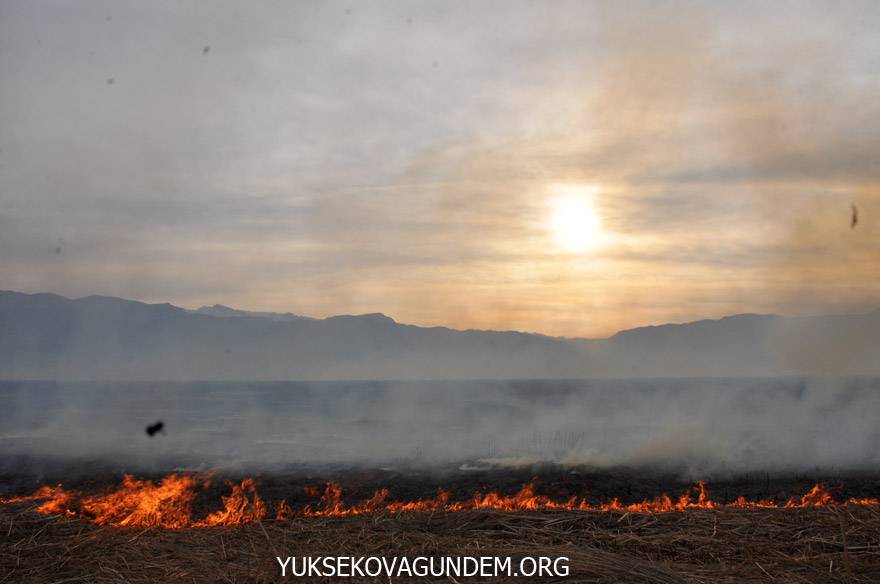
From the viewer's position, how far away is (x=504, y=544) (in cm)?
821

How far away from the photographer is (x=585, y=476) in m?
26.4

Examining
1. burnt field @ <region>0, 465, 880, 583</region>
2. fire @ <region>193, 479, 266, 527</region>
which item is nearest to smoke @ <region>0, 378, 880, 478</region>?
fire @ <region>193, 479, 266, 527</region>

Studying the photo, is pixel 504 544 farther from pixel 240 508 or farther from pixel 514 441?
pixel 514 441

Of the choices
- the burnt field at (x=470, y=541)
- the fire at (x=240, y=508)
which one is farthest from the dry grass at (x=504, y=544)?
the fire at (x=240, y=508)

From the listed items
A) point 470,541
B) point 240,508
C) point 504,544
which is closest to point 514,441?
point 240,508

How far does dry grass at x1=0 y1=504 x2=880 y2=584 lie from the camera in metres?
7.46

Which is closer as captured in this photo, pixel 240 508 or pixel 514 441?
pixel 240 508

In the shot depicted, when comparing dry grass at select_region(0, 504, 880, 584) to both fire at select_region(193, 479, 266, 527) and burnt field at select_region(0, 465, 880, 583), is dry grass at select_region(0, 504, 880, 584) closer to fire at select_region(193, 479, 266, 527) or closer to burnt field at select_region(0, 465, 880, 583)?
burnt field at select_region(0, 465, 880, 583)

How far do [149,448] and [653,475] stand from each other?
3390 centimetres

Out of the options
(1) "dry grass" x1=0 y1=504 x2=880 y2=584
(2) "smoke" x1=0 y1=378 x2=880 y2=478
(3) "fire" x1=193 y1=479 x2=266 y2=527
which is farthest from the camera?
(2) "smoke" x1=0 y1=378 x2=880 y2=478

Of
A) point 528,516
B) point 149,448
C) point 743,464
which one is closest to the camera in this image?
point 528,516

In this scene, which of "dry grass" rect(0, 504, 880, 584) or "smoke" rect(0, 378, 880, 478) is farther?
"smoke" rect(0, 378, 880, 478)

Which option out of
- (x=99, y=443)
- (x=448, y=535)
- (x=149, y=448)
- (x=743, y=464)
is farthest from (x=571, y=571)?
(x=99, y=443)

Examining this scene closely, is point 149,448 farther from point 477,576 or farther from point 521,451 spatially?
point 477,576
